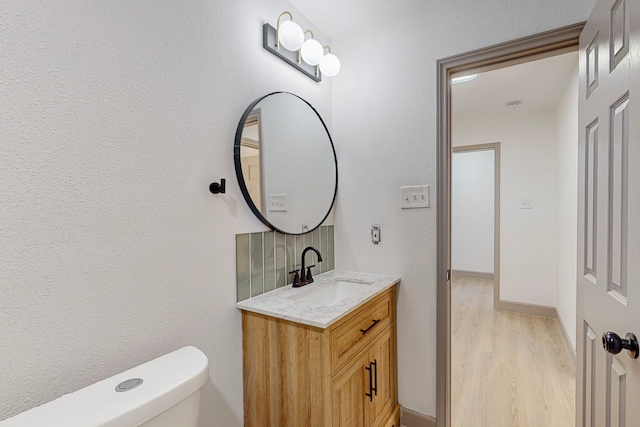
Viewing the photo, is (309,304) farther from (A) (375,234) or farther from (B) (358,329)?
(A) (375,234)

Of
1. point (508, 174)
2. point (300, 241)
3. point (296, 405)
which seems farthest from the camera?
point (508, 174)

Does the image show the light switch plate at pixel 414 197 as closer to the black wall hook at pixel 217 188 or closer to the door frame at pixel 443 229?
the door frame at pixel 443 229

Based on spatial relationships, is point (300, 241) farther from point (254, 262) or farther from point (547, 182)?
point (547, 182)

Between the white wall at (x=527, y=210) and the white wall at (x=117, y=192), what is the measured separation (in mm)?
3263

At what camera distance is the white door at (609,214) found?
0.80 meters

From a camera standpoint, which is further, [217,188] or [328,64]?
[328,64]

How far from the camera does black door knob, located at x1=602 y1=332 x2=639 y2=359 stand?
0.77 metres

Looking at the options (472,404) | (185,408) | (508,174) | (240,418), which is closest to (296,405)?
(240,418)

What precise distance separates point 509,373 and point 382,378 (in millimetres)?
1282

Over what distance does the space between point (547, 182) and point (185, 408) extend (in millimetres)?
3824

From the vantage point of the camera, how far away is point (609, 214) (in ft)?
3.16

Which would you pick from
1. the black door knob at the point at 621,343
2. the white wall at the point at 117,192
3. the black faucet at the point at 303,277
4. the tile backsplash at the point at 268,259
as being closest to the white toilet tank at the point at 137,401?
the white wall at the point at 117,192

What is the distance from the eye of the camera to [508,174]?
3.50 m

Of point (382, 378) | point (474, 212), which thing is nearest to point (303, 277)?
point (382, 378)
